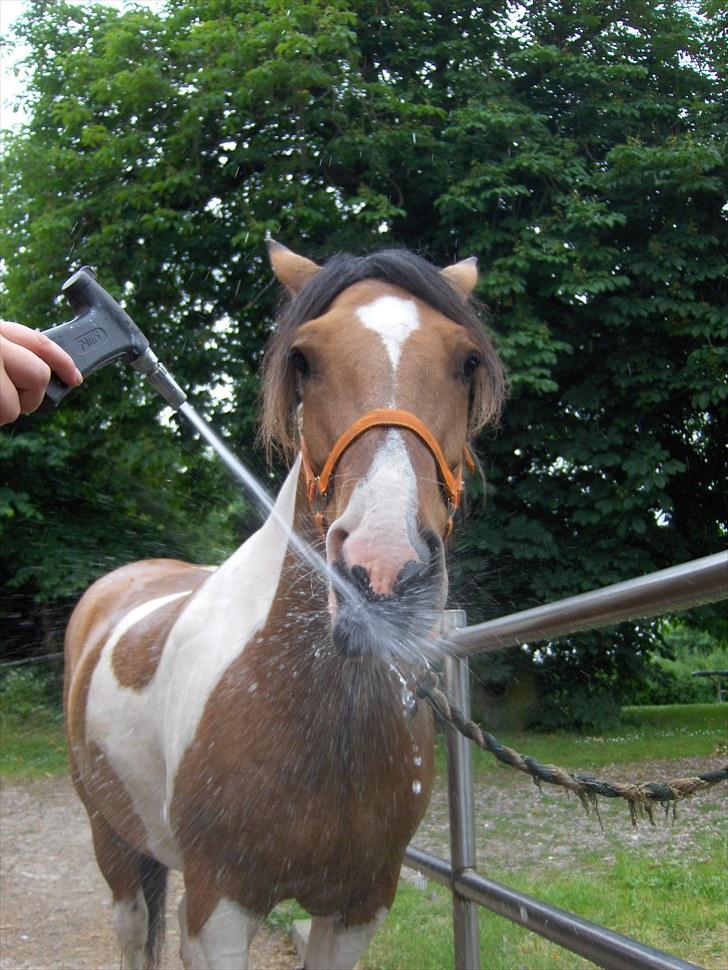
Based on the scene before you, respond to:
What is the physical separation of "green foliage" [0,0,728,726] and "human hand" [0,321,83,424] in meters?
7.70

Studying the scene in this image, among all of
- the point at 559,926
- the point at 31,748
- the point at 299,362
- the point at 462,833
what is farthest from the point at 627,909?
the point at 31,748

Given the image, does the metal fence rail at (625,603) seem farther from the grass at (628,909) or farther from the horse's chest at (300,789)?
the grass at (628,909)

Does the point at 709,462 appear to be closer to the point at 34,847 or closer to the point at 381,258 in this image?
the point at 34,847

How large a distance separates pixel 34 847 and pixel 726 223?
782 cm

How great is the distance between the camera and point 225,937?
97.3 inches

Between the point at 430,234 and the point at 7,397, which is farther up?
the point at 430,234

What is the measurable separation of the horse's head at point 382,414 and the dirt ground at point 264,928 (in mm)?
1051

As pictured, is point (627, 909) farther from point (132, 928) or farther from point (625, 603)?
point (132, 928)

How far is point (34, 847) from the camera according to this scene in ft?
23.1

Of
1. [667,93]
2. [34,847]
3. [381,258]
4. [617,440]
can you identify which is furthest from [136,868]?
[667,93]

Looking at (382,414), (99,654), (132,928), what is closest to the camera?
(382,414)

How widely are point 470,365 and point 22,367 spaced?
4.90 feet

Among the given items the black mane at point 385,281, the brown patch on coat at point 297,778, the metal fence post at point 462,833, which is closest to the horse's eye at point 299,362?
the black mane at point 385,281

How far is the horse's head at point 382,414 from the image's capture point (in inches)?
79.0
